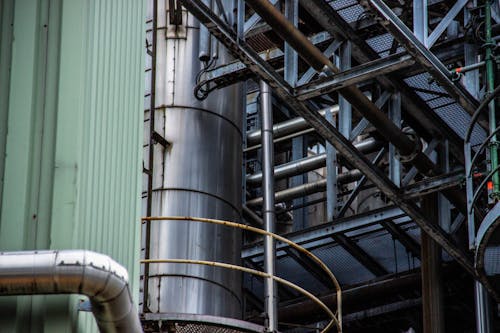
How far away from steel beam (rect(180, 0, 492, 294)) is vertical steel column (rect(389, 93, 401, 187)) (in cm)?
18

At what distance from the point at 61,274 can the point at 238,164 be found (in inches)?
521

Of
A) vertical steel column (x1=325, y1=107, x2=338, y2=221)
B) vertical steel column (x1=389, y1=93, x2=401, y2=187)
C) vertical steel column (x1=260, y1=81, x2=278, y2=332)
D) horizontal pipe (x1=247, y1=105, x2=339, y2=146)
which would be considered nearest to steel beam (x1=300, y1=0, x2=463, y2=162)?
vertical steel column (x1=389, y1=93, x2=401, y2=187)

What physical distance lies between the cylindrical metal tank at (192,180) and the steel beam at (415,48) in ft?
7.24

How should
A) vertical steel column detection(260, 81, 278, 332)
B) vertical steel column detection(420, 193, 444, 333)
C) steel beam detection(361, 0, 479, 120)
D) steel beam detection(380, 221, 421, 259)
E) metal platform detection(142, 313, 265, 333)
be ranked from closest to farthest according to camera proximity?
metal platform detection(142, 313, 265, 333) → steel beam detection(361, 0, 479, 120) → vertical steel column detection(260, 81, 278, 332) → vertical steel column detection(420, 193, 444, 333) → steel beam detection(380, 221, 421, 259)

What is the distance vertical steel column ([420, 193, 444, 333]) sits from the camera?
24.8 meters

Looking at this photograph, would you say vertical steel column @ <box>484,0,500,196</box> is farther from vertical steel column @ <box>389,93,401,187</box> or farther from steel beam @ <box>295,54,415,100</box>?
steel beam @ <box>295,54,415,100</box>

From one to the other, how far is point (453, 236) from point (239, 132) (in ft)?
14.6

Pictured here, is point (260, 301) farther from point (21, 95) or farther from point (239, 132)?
point (21, 95)

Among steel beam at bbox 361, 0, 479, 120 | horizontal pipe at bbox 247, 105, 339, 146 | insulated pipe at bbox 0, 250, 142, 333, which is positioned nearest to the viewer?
insulated pipe at bbox 0, 250, 142, 333

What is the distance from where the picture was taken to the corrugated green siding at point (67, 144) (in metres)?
9.95

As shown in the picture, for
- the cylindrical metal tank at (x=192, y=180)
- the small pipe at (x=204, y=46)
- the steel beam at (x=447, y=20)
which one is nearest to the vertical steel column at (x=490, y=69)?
the steel beam at (x=447, y=20)

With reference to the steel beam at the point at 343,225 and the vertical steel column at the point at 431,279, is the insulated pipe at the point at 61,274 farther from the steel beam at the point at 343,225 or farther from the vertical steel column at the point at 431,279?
the steel beam at the point at 343,225

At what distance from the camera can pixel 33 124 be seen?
10250mm

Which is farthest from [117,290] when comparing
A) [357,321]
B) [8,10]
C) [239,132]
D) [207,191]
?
[357,321]
